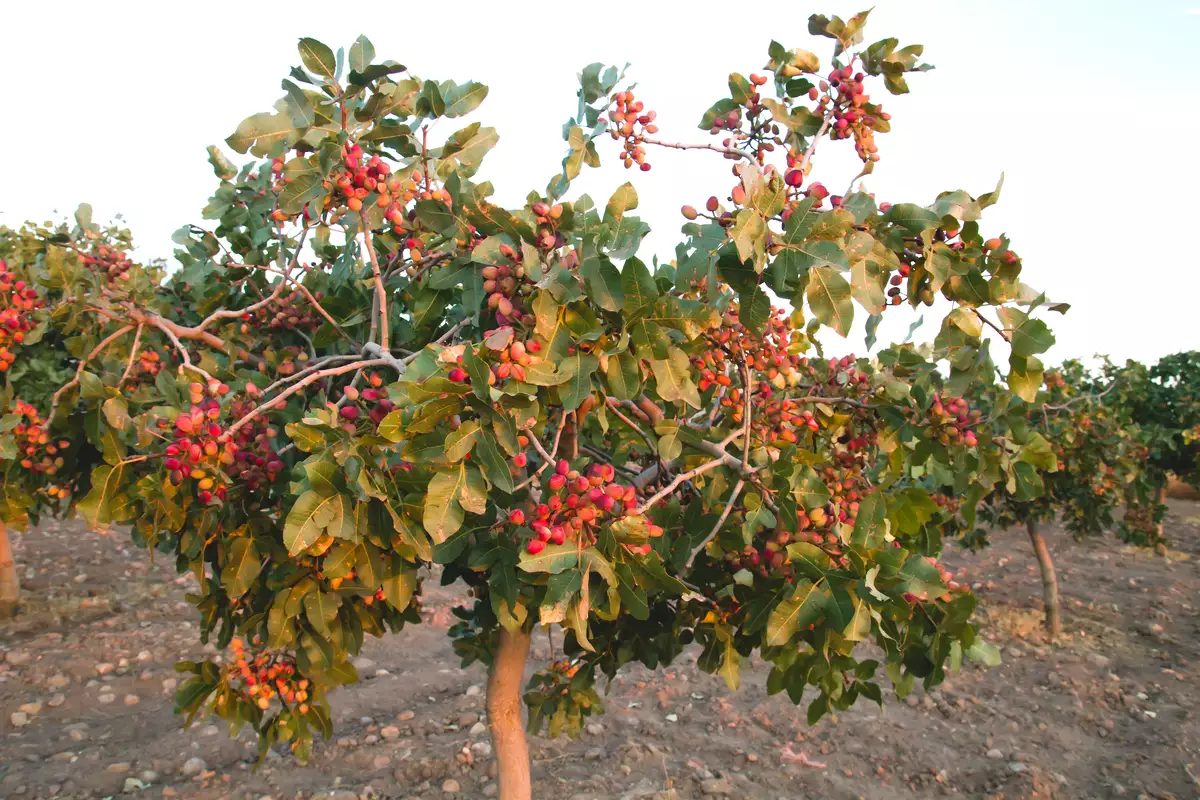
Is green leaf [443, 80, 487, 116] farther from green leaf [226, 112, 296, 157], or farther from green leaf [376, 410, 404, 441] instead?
green leaf [376, 410, 404, 441]

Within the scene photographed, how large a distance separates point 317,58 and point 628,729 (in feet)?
18.2

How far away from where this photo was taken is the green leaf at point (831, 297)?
1.78 meters

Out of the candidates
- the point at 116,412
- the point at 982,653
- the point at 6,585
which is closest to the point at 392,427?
the point at 116,412

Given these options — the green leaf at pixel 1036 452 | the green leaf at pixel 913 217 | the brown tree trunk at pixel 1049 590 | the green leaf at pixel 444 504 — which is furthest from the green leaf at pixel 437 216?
the brown tree trunk at pixel 1049 590

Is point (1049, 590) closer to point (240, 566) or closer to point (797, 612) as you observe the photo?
point (797, 612)

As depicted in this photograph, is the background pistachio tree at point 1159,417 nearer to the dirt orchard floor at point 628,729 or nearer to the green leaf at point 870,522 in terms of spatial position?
the dirt orchard floor at point 628,729

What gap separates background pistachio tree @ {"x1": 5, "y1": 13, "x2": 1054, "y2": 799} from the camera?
1.92 meters

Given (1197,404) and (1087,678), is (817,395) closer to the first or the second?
(1087,678)

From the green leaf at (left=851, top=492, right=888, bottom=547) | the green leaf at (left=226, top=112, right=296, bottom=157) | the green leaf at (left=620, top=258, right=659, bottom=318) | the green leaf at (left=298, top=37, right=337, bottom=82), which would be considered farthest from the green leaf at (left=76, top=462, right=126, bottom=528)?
the green leaf at (left=851, top=492, right=888, bottom=547)

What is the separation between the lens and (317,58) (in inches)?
85.0

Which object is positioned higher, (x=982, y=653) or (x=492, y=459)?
(x=492, y=459)

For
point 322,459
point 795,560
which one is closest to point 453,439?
point 322,459

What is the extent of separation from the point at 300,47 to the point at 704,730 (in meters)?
5.74

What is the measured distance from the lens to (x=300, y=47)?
213 centimetres
